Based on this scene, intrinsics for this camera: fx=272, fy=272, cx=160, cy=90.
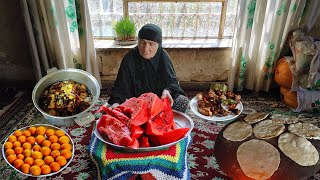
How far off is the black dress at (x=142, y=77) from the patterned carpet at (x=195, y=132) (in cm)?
45

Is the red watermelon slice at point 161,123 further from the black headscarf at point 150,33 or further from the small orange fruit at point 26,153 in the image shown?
the small orange fruit at point 26,153

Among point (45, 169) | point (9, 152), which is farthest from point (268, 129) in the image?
point (9, 152)

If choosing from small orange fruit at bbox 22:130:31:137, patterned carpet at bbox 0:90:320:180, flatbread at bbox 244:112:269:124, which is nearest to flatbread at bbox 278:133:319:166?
flatbread at bbox 244:112:269:124

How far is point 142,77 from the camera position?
215cm

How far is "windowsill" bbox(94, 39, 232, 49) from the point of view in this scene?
2.82 m

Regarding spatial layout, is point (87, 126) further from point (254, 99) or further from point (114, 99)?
point (254, 99)

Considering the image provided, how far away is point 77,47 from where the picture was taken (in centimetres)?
277

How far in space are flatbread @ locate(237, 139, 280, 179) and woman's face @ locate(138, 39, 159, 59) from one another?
895mm

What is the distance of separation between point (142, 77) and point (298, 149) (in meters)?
1.20

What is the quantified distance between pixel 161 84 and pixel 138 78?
0.63 feet

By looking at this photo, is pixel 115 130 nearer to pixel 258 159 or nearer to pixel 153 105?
pixel 153 105

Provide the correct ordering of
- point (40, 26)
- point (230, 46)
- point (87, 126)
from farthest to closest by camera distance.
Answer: point (230, 46) < point (40, 26) < point (87, 126)

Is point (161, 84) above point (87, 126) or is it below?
above

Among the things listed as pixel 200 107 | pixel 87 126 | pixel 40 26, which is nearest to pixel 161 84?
pixel 200 107
